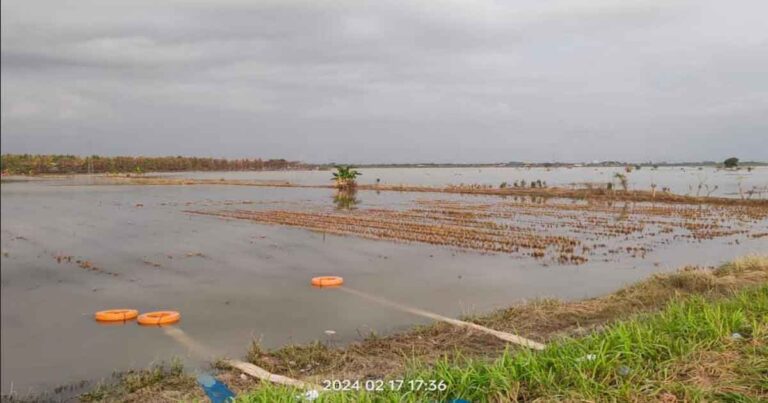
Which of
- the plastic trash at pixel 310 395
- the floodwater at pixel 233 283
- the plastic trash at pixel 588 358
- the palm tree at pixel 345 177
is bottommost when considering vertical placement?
the floodwater at pixel 233 283

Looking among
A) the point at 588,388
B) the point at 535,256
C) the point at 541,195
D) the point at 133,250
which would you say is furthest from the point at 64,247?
the point at 541,195

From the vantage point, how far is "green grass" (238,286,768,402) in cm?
299

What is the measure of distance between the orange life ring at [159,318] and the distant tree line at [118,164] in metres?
46.8

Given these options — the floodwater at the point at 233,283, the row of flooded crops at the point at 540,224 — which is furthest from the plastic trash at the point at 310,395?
the row of flooded crops at the point at 540,224

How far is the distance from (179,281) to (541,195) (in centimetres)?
2548

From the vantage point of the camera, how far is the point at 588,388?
3.04 meters

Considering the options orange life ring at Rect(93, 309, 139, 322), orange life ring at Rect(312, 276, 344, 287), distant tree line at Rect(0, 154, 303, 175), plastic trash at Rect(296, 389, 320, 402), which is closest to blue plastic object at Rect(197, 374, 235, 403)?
plastic trash at Rect(296, 389, 320, 402)

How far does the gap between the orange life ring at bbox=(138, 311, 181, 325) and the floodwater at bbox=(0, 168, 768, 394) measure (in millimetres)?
120

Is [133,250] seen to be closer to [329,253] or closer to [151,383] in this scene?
[329,253]

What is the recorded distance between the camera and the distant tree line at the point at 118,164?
6268 cm

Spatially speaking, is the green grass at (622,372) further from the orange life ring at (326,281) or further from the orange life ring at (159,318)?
the orange life ring at (326,281)

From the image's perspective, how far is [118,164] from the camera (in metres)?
76.1

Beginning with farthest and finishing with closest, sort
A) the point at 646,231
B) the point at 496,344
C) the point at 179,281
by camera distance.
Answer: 1. the point at 646,231
2. the point at 179,281
3. the point at 496,344

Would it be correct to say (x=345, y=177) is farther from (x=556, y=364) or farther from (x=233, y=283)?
(x=556, y=364)
